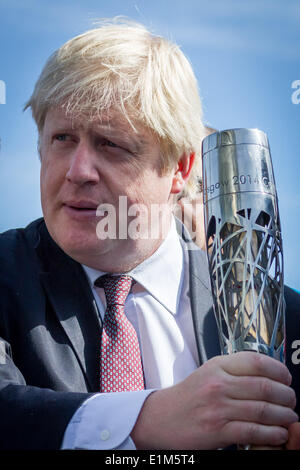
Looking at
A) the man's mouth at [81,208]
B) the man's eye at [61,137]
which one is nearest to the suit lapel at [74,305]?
the man's mouth at [81,208]

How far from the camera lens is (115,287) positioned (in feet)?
4.14

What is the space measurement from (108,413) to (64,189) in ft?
1.66

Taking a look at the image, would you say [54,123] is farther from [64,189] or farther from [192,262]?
[192,262]

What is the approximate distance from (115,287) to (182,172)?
39cm

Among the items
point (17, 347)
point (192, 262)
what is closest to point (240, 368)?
point (17, 347)

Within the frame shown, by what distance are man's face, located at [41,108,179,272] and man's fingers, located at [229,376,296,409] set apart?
0.54 metres

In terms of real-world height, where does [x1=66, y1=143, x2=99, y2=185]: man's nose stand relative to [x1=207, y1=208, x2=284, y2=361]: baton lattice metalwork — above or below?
above

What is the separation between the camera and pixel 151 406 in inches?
32.6

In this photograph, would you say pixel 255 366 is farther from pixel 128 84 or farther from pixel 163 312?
pixel 128 84

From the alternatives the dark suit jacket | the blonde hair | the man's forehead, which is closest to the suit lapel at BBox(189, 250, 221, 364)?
the dark suit jacket

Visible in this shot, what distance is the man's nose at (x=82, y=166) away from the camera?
3.74 feet

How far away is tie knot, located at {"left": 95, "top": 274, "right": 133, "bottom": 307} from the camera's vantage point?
123cm

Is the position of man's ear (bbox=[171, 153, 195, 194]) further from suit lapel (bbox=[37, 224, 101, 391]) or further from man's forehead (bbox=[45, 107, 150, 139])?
suit lapel (bbox=[37, 224, 101, 391])

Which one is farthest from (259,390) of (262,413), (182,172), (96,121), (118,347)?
(182,172)
